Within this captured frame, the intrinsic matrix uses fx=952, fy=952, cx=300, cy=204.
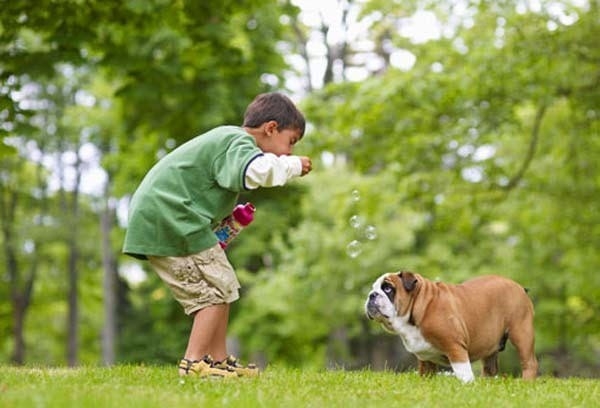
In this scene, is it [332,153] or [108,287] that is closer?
[332,153]

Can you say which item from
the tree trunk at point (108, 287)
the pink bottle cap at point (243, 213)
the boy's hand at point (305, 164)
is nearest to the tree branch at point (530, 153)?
the pink bottle cap at point (243, 213)

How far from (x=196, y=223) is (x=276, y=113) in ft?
3.33

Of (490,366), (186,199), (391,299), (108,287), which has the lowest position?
(108,287)

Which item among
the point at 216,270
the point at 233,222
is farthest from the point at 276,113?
the point at 216,270

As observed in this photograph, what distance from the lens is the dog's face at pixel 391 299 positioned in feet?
23.9

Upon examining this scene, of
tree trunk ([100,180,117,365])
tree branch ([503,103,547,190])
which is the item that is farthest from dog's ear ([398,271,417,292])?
tree trunk ([100,180,117,365])

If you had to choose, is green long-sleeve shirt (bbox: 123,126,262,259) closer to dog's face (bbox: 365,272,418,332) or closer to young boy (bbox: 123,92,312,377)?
young boy (bbox: 123,92,312,377)

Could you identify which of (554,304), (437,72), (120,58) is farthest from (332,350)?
(120,58)

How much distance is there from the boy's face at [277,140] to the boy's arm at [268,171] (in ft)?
1.49

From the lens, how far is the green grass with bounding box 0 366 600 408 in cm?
519

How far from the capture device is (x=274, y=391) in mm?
5930

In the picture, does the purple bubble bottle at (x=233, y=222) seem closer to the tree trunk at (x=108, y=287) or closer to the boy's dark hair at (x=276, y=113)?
the boy's dark hair at (x=276, y=113)

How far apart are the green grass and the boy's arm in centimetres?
135

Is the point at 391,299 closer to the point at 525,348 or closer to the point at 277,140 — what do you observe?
the point at 525,348
